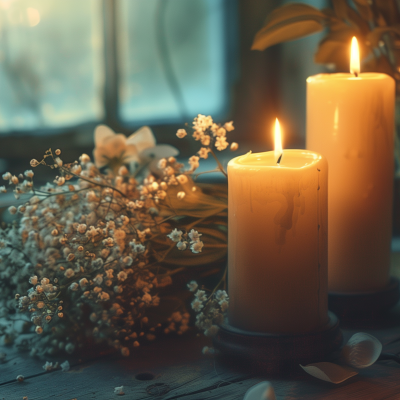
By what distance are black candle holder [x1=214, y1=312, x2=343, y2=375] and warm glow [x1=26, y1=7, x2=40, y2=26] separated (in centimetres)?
115

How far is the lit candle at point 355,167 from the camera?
592 millimetres

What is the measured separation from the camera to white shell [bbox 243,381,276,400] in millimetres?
416

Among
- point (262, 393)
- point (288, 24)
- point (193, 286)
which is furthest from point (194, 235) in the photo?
point (288, 24)

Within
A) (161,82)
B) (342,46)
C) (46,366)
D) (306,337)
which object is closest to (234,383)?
(306,337)

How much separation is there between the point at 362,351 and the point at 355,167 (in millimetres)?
207

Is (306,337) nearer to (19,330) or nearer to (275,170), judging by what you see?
(275,170)

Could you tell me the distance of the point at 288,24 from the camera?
0.71 m

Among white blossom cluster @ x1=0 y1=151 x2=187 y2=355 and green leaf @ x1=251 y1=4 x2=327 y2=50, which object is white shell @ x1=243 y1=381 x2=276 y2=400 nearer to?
white blossom cluster @ x1=0 y1=151 x2=187 y2=355

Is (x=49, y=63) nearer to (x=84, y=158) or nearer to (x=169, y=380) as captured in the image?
(x=84, y=158)

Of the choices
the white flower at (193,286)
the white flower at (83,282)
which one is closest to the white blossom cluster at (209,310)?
the white flower at (193,286)

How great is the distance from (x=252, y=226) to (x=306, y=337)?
12cm

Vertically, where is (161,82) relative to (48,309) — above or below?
above

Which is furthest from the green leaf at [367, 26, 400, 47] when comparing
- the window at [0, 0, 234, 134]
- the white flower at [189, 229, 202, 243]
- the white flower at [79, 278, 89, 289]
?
the window at [0, 0, 234, 134]

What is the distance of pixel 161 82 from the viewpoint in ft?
5.37
